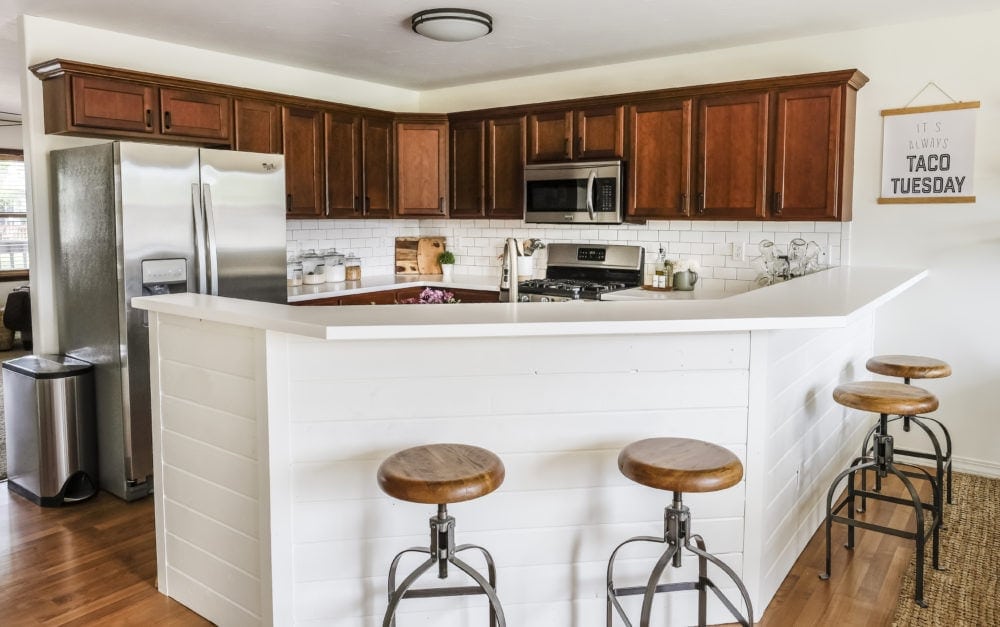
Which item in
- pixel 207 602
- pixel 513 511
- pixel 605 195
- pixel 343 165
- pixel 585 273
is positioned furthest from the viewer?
pixel 585 273

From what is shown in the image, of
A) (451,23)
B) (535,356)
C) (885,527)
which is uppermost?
(451,23)

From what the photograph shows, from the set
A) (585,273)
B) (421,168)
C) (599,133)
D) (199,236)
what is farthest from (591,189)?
(199,236)

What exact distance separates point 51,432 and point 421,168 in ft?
10.2

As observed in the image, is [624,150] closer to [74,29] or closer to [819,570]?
[819,570]

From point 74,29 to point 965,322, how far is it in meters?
5.17

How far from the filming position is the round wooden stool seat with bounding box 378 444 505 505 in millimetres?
1879

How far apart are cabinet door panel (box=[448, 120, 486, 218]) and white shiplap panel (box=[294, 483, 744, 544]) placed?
3.59m

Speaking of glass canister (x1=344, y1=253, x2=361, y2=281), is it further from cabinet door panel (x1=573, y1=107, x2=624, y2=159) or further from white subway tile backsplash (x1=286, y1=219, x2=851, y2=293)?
cabinet door panel (x1=573, y1=107, x2=624, y2=159)

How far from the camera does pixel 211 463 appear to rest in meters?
2.54

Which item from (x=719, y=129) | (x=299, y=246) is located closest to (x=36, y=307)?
(x=299, y=246)

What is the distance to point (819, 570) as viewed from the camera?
297cm

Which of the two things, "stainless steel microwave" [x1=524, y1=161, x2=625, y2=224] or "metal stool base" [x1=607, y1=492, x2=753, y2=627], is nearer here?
"metal stool base" [x1=607, y1=492, x2=753, y2=627]

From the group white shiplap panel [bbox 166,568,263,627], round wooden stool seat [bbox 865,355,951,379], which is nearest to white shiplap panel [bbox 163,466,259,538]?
white shiplap panel [bbox 166,568,263,627]

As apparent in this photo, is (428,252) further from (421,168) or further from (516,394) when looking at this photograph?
(516,394)
